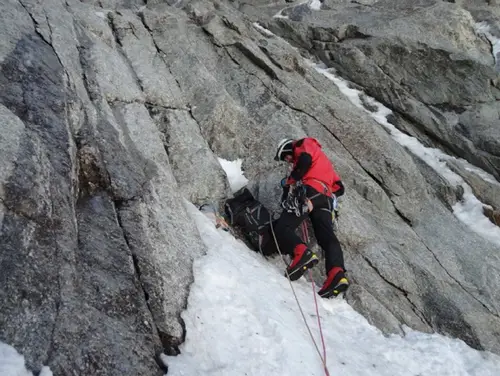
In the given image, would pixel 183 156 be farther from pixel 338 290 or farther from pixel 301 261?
pixel 338 290

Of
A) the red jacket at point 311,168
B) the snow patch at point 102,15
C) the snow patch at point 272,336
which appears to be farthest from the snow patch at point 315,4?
the snow patch at point 272,336

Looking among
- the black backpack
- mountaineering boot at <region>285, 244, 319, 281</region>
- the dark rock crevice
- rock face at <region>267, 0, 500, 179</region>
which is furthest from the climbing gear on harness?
rock face at <region>267, 0, 500, 179</region>

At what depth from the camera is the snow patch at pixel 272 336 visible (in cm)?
581

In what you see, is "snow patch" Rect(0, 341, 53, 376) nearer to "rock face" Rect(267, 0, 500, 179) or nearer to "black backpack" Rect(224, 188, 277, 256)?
"black backpack" Rect(224, 188, 277, 256)

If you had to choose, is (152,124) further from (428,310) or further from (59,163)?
(428,310)

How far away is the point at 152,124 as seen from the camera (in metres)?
10.8

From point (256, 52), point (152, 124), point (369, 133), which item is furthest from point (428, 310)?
point (256, 52)

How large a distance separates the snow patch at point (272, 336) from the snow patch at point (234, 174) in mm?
2398

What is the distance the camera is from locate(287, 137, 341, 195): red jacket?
9133 mm

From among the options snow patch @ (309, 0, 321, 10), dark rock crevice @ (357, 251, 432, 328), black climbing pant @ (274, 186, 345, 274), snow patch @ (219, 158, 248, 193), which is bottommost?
dark rock crevice @ (357, 251, 432, 328)

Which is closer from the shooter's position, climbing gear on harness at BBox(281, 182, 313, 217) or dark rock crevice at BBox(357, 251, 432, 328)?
climbing gear on harness at BBox(281, 182, 313, 217)

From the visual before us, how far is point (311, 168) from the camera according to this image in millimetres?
9273

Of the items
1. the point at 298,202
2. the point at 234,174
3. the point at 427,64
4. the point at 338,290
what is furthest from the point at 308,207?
the point at 427,64

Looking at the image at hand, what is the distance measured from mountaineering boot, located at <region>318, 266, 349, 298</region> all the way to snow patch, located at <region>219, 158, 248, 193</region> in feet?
13.3
